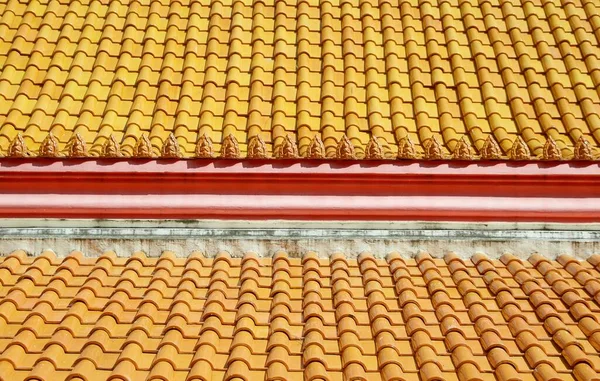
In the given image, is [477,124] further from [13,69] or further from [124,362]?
[13,69]

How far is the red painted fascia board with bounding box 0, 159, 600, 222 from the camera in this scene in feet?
18.8

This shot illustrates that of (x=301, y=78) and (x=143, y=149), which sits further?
(x=301, y=78)

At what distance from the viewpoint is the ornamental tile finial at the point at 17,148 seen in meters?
5.69

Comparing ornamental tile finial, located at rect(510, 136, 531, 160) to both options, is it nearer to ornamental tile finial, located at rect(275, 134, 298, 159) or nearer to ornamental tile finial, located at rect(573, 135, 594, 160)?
ornamental tile finial, located at rect(573, 135, 594, 160)

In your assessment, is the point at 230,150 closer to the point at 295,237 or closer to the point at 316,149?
the point at 316,149

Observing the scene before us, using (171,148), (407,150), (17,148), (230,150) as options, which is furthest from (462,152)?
(17,148)

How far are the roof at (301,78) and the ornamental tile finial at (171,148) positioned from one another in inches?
0.4

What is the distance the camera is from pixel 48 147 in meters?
5.71

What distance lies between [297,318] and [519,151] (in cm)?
215

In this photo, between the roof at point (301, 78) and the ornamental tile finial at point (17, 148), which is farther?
the roof at point (301, 78)

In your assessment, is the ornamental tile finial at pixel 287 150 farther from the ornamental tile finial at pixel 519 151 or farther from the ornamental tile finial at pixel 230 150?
the ornamental tile finial at pixel 519 151

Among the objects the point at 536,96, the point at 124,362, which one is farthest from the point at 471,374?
the point at 536,96

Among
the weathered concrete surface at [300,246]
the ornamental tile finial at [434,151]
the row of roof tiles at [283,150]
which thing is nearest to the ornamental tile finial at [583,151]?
the row of roof tiles at [283,150]

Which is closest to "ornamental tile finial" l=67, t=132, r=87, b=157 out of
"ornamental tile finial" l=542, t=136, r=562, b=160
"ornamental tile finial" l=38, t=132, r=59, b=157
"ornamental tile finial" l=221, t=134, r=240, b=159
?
"ornamental tile finial" l=38, t=132, r=59, b=157
